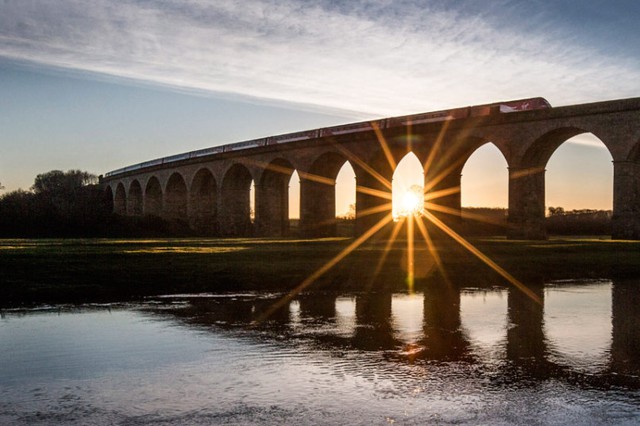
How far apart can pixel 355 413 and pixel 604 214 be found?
60.7 meters

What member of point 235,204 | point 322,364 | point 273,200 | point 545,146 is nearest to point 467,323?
point 322,364

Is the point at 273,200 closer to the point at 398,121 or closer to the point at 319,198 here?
the point at 319,198

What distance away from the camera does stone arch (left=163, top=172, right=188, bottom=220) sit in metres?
68.4

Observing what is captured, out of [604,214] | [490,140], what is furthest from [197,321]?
[604,214]

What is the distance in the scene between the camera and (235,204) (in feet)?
189

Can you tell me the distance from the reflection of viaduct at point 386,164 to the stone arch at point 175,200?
5.67 ft

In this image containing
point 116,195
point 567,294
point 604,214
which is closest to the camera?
point 567,294

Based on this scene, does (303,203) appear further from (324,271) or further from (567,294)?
(567,294)

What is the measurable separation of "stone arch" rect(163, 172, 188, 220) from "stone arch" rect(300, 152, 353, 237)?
25.2 metres

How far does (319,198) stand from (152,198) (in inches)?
1372

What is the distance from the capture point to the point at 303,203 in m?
46.3

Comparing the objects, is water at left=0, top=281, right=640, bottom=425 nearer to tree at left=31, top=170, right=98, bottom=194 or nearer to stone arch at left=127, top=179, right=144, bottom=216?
stone arch at left=127, top=179, right=144, bottom=216

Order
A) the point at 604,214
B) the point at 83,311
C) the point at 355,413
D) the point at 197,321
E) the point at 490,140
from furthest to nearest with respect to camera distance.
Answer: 1. the point at 604,214
2. the point at 490,140
3. the point at 83,311
4. the point at 197,321
5. the point at 355,413

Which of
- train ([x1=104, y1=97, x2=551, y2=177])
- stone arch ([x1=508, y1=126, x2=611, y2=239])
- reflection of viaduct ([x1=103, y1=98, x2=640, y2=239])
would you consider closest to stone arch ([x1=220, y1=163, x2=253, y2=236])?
reflection of viaduct ([x1=103, y1=98, x2=640, y2=239])
